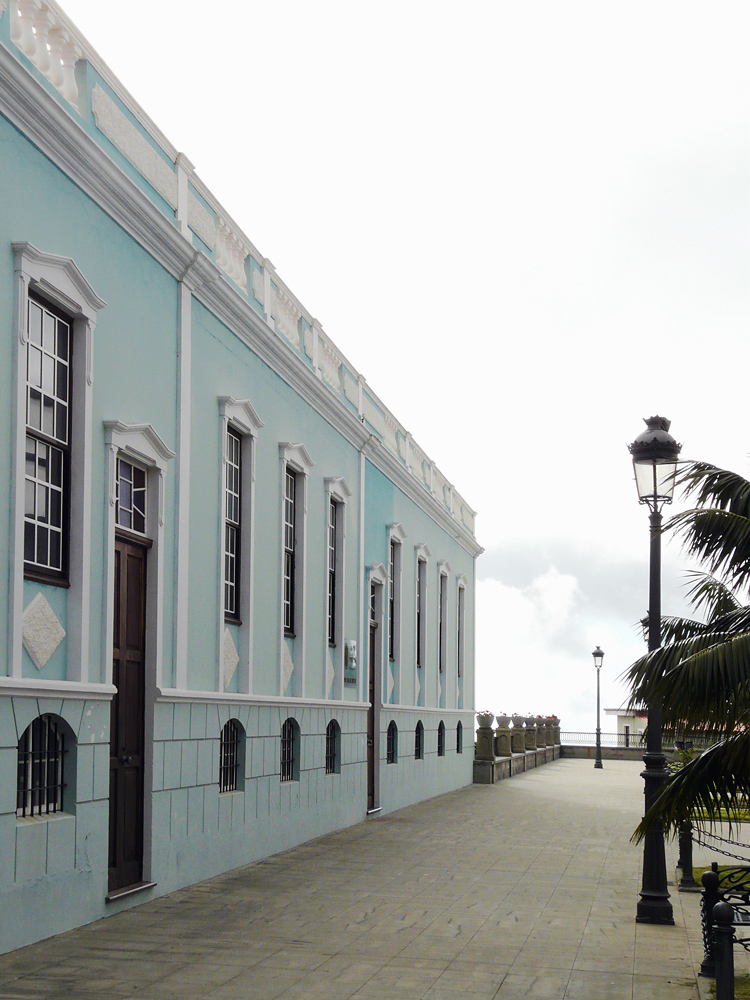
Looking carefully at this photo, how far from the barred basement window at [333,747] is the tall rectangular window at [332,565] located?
54.4 inches

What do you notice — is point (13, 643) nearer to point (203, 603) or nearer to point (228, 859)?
point (203, 603)

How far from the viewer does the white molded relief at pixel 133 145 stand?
11.3 meters

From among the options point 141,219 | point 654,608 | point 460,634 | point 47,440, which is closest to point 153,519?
point 47,440

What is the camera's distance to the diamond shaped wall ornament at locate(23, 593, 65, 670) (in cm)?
962

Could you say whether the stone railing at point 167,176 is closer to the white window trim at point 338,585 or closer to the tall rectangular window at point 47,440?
the white window trim at point 338,585

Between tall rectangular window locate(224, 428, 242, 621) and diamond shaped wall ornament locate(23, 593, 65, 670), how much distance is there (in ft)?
15.6

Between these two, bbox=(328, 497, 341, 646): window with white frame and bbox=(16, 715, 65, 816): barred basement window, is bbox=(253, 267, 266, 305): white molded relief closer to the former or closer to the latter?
bbox=(328, 497, 341, 646): window with white frame

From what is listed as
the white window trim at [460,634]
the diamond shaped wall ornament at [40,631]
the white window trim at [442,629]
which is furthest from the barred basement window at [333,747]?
the white window trim at [460,634]

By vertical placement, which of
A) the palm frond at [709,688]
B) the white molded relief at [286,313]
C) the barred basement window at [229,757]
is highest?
the white molded relief at [286,313]

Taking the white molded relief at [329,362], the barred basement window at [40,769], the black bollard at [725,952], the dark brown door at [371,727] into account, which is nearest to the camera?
the black bollard at [725,952]

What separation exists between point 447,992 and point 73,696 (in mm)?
3944

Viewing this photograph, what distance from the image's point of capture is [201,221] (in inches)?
554

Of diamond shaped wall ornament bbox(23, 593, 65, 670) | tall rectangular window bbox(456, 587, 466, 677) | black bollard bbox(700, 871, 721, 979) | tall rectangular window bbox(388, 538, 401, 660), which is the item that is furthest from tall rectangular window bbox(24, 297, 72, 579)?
tall rectangular window bbox(456, 587, 466, 677)

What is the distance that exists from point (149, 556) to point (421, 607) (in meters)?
17.1
